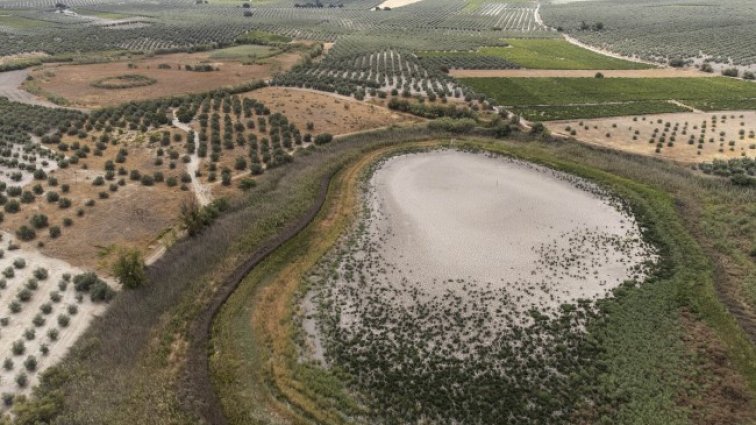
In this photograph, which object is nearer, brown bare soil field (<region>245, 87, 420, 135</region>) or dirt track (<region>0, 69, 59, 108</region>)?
brown bare soil field (<region>245, 87, 420, 135</region>)

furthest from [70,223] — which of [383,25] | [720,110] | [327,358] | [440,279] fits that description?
[383,25]

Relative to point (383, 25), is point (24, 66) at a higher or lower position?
lower

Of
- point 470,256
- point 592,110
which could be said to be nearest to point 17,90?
point 470,256

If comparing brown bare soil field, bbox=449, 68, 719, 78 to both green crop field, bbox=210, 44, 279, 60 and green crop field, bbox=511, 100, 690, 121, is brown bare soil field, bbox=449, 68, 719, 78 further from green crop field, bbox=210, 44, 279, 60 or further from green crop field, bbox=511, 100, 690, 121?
green crop field, bbox=210, 44, 279, 60

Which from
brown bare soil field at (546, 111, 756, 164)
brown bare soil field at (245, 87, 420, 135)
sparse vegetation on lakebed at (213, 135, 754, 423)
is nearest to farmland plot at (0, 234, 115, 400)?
sparse vegetation on lakebed at (213, 135, 754, 423)

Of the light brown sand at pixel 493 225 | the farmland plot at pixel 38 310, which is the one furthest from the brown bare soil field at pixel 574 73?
the farmland plot at pixel 38 310

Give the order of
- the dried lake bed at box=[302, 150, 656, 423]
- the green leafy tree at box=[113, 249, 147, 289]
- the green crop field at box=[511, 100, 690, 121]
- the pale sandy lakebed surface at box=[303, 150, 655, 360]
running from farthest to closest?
the green crop field at box=[511, 100, 690, 121]
the green leafy tree at box=[113, 249, 147, 289]
the pale sandy lakebed surface at box=[303, 150, 655, 360]
the dried lake bed at box=[302, 150, 656, 423]

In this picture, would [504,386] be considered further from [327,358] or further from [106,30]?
[106,30]
